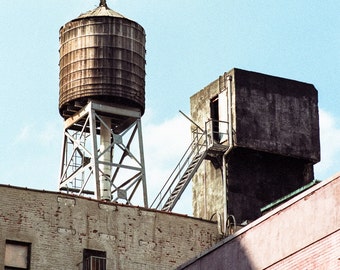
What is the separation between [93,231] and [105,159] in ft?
31.1

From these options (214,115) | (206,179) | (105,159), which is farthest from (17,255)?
(214,115)

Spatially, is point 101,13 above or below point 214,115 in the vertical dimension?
above

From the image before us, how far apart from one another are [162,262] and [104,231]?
2.62 m

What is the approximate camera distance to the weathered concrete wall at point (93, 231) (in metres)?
51.5

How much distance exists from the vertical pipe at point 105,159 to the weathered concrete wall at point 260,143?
14.7 feet

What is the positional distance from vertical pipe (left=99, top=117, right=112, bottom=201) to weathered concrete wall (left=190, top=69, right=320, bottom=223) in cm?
449

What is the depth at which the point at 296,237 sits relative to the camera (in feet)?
120

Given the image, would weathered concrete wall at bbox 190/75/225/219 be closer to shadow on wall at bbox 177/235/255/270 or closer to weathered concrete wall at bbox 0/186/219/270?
weathered concrete wall at bbox 0/186/219/270

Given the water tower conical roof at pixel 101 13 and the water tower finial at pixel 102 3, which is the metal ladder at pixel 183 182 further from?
the water tower finial at pixel 102 3

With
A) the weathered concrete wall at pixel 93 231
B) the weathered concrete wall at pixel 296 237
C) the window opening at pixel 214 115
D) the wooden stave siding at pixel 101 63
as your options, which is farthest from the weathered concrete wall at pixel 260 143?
the weathered concrete wall at pixel 296 237

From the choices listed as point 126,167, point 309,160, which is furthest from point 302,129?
point 126,167

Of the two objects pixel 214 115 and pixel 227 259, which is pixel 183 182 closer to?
pixel 214 115

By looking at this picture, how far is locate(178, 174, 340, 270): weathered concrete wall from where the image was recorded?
3525 cm

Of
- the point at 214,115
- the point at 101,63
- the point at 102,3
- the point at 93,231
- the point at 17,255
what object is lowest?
the point at 17,255
